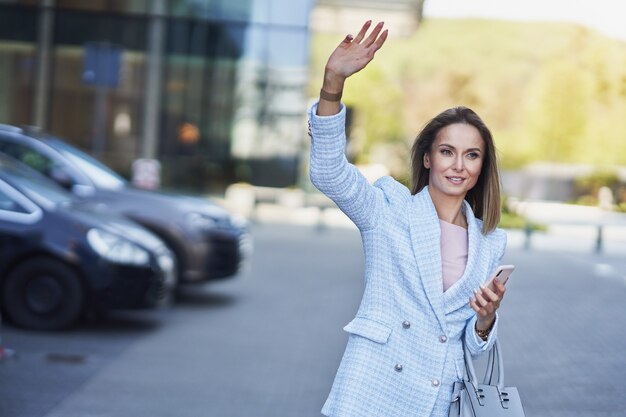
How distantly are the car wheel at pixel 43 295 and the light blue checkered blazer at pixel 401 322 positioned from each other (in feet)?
20.4

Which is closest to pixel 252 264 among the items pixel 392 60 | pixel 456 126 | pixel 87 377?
pixel 87 377

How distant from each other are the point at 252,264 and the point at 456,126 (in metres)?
12.5

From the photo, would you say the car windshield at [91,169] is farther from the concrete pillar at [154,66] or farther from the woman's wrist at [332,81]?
the concrete pillar at [154,66]

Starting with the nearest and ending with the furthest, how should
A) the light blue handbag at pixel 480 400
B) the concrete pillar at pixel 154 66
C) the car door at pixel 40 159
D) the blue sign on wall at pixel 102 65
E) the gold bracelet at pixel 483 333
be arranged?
the light blue handbag at pixel 480 400, the gold bracelet at pixel 483 333, the car door at pixel 40 159, the blue sign on wall at pixel 102 65, the concrete pillar at pixel 154 66

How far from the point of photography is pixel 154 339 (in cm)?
902

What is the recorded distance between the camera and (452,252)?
3145mm

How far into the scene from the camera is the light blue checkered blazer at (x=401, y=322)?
2.98 meters

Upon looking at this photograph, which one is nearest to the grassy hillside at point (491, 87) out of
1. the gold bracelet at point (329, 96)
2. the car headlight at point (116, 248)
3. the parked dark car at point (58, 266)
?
the car headlight at point (116, 248)

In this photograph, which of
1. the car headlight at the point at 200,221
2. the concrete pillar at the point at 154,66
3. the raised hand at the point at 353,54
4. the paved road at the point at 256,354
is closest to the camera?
the raised hand at the point at 353,54

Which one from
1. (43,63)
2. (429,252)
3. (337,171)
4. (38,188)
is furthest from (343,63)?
(43,63)

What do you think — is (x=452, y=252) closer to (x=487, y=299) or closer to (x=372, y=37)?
(x=487, y=299)

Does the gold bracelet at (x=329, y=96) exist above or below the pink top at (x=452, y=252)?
above

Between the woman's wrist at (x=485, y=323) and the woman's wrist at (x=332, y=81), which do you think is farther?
the woman's wrist at (x=485, y=323)

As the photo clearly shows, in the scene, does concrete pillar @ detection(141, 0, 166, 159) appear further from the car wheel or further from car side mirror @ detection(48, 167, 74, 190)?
the car wheel
